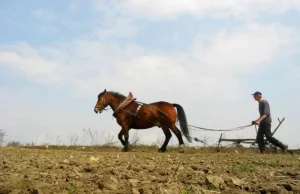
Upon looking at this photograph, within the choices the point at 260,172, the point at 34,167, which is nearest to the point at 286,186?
the point at 260,172

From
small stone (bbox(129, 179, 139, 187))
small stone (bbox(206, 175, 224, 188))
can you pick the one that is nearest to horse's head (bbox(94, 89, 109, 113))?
small stone (bbox(129, 179, 139, 187))

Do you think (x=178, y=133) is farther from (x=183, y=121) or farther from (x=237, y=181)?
(x=237, y=181)

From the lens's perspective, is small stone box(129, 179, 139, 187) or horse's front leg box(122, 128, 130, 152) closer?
small stone box(129, 179, 139, 187)

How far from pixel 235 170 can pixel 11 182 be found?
2555mm

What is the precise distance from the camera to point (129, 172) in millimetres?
5129

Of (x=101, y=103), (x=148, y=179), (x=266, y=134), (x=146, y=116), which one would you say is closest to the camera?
(x=148, y=179)

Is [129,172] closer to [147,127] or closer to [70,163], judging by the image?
[70,163]

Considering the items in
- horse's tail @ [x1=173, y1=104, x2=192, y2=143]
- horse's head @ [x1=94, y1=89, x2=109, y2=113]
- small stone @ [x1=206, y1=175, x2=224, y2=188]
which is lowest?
small stone @ [x1=206, y1=175, x2=224, y2=188]

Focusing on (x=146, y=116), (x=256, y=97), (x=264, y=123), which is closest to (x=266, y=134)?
(x=264, y=123)

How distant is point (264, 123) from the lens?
11016 mm

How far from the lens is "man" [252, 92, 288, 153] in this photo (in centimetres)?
1086

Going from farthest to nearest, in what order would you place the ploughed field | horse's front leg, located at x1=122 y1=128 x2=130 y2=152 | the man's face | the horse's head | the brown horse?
the horse's head → the brown horse → horse's front leg, located at x1=122 y1=128 x2=130 y2=152 → the man's face → the ploughed field

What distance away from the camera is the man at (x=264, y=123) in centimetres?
1086

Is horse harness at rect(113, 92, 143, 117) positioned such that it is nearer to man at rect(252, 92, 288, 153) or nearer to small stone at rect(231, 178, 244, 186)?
man at rect(252, 92, 288, 153)
